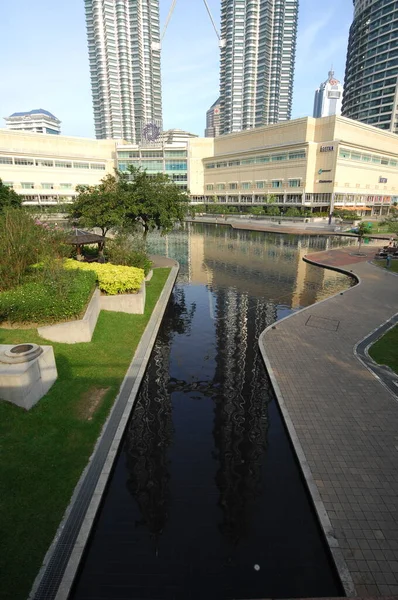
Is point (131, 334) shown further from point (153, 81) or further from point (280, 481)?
point (153, 81)

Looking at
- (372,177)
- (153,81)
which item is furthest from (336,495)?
(153,81)

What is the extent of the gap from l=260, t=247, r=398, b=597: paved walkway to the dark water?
16.6 inches

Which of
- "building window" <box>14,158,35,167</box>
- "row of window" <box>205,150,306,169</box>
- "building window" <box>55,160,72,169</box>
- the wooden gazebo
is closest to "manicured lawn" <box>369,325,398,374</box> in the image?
the wooden gazebo

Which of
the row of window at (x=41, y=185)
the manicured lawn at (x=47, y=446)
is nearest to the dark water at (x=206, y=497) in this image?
the manicured lawn at (x=47, y=446)

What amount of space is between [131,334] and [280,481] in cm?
906

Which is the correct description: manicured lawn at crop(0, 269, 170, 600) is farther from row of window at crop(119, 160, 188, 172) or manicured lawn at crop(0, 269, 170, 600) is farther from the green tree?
row of window at crop(119, 160, 188, 172)

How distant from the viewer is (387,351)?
1372 cm

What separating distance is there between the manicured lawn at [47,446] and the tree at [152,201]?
50.5 feet

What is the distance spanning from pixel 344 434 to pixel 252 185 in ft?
305

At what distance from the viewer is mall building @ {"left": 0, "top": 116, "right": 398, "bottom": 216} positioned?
7912 cm

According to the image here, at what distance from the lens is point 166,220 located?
88.9ft

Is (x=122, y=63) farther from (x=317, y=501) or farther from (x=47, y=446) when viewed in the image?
(x=317, y=501)

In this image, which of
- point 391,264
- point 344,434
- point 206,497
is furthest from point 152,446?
point 391,264

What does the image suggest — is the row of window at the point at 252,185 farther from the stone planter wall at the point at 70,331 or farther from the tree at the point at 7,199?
the stone planter wall at the point at 70,331
